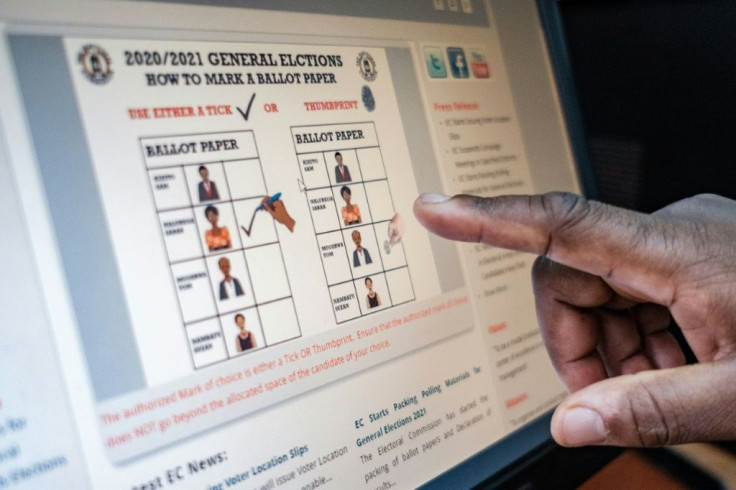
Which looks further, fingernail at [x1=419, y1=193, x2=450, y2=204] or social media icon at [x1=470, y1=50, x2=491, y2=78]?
social media icon at [x1=470, y1=50, x2=491, y2=78]

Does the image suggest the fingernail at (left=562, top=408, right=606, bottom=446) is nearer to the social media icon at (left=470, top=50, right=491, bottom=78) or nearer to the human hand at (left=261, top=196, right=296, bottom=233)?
the human hand at (left=261, top=196, right=296, bottom=233)

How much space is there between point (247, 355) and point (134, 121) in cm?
22

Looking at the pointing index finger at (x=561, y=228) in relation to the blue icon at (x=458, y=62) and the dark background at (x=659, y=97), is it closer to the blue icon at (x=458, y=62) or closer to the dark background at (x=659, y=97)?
the blue icon at (x=458, y=62)

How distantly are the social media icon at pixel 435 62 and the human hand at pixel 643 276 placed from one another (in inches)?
8.2

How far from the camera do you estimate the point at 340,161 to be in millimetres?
623

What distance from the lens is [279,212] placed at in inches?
22.4

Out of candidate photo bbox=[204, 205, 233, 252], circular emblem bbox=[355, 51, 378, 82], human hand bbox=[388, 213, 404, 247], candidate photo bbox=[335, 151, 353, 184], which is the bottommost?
human hand bbox=[388, 213, 404, 247]

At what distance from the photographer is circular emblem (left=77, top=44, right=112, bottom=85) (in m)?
0.49

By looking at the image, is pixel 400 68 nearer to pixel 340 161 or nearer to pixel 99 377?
pixel 340 161

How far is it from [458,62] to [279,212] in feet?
1.12

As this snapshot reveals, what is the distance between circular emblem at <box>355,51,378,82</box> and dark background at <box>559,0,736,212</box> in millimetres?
460

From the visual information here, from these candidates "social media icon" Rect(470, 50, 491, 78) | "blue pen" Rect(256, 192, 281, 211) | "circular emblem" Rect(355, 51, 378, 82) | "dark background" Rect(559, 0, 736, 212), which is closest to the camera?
"blue pen" Rect(256, 192, 281, 211)

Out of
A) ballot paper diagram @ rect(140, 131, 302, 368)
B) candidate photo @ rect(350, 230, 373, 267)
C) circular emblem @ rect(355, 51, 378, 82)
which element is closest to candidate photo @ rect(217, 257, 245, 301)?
ballot paper diagram @ rect(140, 131, 302, 368)

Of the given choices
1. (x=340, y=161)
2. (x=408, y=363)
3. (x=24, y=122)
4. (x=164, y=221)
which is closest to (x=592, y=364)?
(x=408, y=363)
